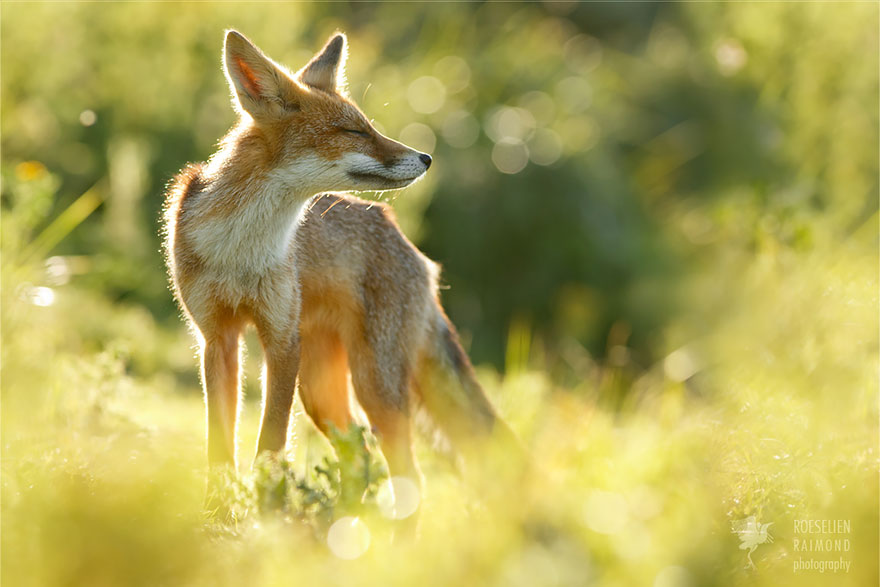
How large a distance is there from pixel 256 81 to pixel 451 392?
1.97m

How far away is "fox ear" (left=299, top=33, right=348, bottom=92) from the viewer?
4508 millimetres

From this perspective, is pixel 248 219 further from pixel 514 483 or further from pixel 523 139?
pixel 523 139

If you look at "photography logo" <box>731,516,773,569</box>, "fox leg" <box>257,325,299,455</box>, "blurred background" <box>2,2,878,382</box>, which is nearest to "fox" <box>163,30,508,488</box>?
"fox leg" <box>257,325,299,455</box>

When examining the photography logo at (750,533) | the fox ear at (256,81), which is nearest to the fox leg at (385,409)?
the fox ear at (256,81)

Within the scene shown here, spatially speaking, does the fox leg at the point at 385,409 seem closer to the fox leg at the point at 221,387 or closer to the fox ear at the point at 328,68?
the fox leg at the point at 221,387

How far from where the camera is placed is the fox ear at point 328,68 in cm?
451

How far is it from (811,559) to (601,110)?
14035 mm

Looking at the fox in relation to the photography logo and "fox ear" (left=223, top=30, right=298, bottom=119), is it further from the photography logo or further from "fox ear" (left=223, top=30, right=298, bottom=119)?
the photography logo

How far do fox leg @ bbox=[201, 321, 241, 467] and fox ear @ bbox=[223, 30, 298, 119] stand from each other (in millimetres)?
975

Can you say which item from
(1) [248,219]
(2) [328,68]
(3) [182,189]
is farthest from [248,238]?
(2) [328,68]

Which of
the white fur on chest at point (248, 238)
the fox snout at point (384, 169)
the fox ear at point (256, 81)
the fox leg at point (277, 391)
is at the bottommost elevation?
the fox leg at point (277, 391)

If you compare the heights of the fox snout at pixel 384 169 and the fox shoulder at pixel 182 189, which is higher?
the fox snout at pixel 384 169

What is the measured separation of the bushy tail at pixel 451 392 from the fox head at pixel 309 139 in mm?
1244

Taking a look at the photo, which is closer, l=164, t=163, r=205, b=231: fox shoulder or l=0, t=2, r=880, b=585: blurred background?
l=164, t=163, r=205, b=231: fox shoulder
